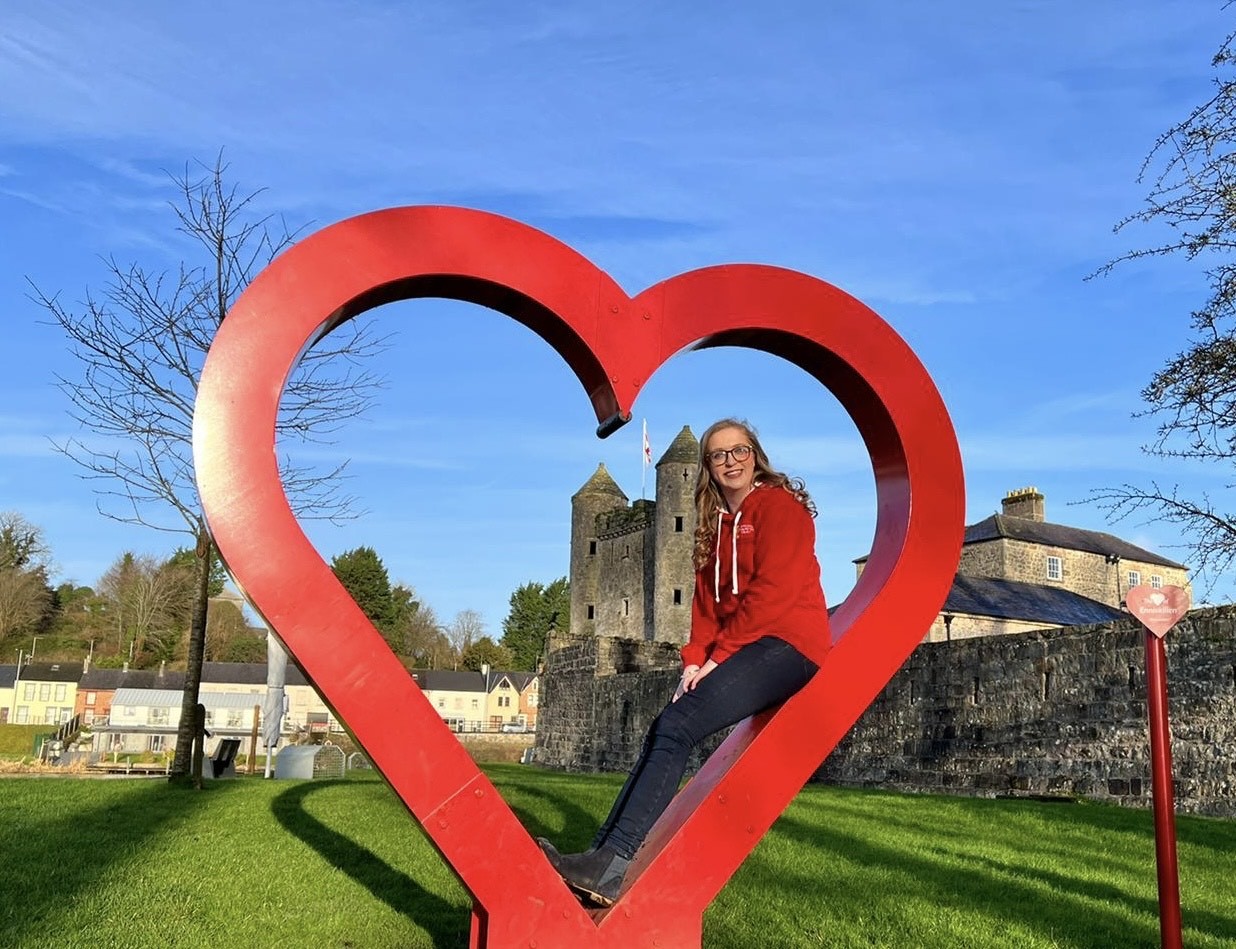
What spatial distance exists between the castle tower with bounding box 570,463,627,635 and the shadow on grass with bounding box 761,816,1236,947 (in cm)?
4447

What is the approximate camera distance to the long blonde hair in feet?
12.9

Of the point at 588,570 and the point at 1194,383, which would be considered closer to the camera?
the point at 1194,383

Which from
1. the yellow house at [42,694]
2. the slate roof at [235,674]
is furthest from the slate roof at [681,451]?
the yellow house at [42,694]

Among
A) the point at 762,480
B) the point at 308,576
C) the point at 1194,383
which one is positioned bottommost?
the point at 308,576

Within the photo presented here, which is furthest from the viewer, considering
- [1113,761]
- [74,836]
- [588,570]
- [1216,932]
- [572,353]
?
[588,570]

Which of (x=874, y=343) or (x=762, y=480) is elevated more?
(x=874, y=343)

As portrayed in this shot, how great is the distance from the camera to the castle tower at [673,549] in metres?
45.0

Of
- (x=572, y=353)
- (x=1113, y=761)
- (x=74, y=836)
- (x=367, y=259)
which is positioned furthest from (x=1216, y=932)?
(x=1113, y=761)

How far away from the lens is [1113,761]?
42.0 feet

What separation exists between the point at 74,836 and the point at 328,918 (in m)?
2.81

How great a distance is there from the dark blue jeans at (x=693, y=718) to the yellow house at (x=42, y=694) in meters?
76.2

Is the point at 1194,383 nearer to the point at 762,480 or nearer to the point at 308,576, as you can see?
the point at 762,480

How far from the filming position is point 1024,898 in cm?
514

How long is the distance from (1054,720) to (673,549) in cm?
3178
